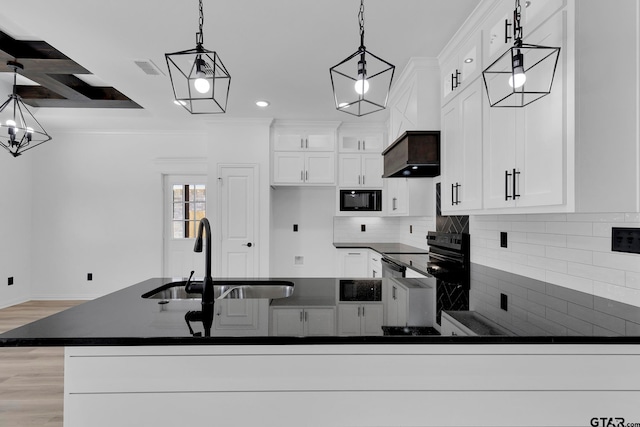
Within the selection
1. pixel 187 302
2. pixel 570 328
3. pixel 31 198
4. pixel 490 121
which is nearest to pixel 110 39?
pixel 187 302

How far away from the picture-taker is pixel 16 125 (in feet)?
9.84

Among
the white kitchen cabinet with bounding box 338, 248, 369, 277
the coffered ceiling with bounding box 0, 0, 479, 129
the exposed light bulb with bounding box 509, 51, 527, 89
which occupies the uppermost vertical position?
the coffered ceiling with bounding box 0, 0, 479, 129

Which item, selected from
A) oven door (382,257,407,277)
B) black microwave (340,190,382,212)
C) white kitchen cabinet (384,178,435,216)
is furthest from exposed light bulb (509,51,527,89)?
black microwave (340,190,382,212)

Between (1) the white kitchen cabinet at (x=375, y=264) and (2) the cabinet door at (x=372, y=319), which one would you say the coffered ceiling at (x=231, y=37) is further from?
(1) the white kitchen cabinet at (x=375, y=264)

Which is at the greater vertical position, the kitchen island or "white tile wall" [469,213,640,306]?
"white tile wall" [469,213,640,306]

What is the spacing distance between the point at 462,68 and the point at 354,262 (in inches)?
116

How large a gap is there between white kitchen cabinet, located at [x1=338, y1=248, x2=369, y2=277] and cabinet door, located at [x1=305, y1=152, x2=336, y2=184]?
1045mm

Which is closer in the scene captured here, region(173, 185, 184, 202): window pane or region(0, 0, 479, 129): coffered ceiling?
region(0, 0, 479, 129): coffered ceiling

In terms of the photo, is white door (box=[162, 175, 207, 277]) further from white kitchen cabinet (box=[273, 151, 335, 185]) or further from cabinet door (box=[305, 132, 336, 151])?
cabinet door (box=[305, 132, 336, 151])

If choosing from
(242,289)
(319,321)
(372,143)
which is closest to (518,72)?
(319,321)

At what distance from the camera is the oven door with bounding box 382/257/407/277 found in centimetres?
294

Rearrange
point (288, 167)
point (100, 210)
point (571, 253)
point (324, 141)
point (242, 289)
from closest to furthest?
point (571, 253), point (242, 289), point (288, 167), point (324, 141), point (100, 210)

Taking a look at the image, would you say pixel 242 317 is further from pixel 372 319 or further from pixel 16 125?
pixel 16 125

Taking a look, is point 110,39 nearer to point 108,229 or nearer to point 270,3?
point 270,3
